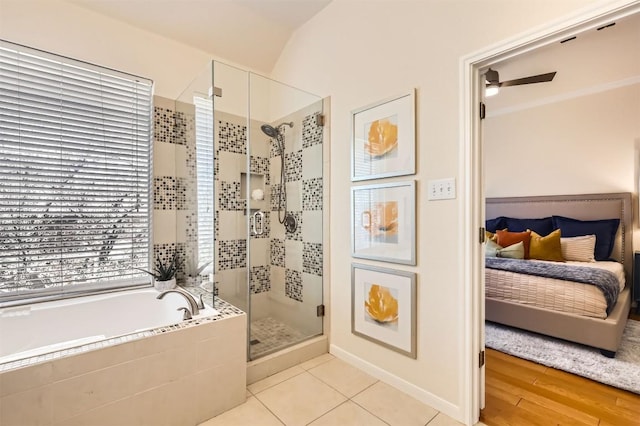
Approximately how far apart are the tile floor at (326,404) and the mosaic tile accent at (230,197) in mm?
1266

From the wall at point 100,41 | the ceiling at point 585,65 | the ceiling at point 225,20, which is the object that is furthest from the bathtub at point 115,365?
the ceiling at point 585,65

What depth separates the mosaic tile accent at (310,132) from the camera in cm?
251

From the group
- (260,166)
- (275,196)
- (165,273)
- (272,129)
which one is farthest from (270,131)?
(165,273)

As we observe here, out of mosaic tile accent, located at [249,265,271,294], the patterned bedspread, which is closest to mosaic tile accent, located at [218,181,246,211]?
mosaic tile accent, located at [249,265,271,294]

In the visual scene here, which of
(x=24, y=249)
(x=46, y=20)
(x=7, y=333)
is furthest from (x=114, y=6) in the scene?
(x=7, y=333)

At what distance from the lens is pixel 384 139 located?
1992 mm

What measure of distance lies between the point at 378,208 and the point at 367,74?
3.21ft

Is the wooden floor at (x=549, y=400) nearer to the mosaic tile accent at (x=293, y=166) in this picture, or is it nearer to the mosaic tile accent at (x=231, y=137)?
the mosaic tile accent at (x=293, y=166)

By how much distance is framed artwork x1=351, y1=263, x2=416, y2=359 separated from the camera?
1850 millimetres

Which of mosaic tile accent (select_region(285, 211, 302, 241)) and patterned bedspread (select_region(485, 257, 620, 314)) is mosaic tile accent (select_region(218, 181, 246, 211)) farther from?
patterned bedspread (select_region(485, 257, 620, 314))

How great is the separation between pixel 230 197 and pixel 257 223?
32 cm

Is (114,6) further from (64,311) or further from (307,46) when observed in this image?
(64,311)

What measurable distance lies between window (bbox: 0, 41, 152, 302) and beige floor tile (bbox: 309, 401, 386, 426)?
178 centimetres

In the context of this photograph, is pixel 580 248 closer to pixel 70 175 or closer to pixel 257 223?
pixel 257 223
